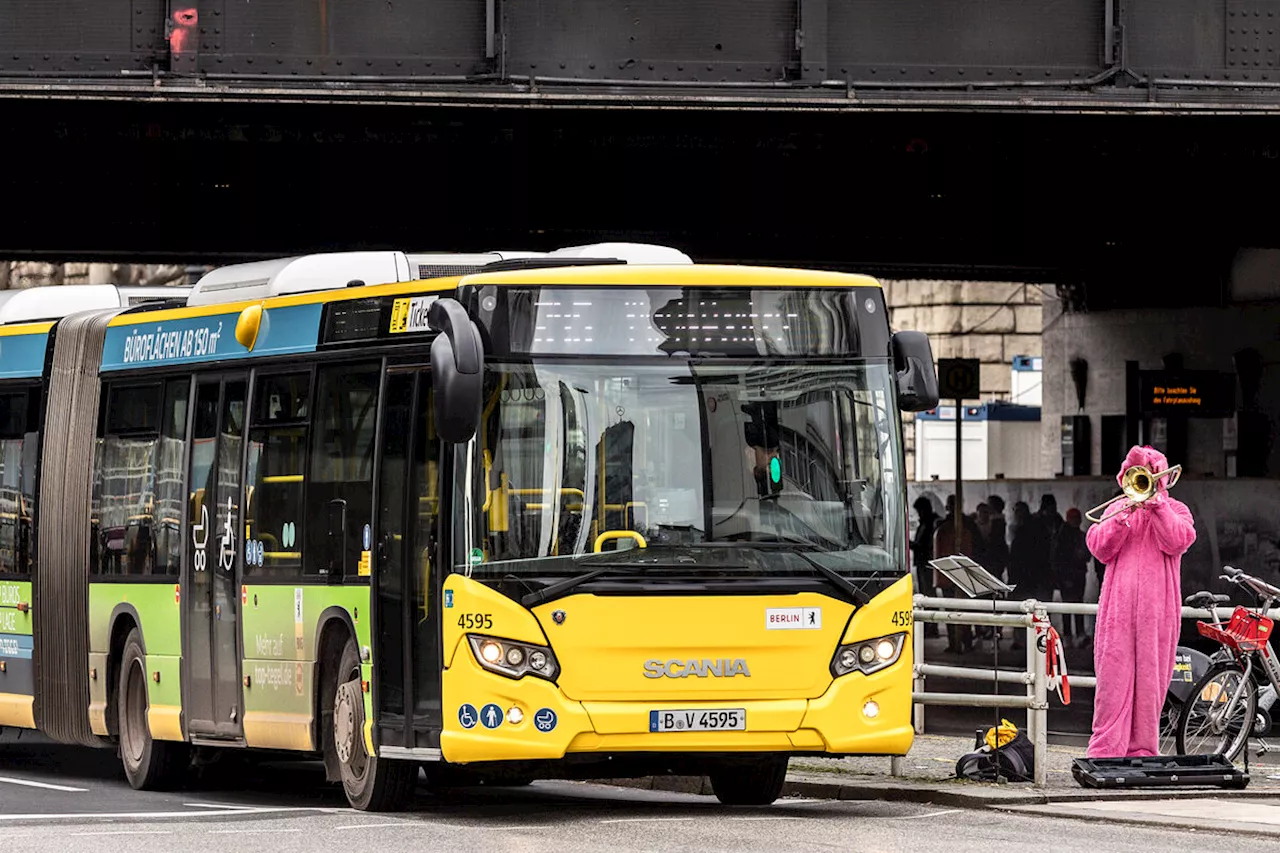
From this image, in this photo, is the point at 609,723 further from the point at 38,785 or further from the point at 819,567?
the point at 38,785

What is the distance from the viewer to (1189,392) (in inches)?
1180

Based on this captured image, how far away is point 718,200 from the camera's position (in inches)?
961

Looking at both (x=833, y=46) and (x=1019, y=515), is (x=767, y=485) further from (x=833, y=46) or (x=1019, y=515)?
(x=1019, y=515)

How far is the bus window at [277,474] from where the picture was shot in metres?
14.1

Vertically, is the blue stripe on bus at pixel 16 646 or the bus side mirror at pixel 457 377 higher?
the bus side mirror at pixel 457 377

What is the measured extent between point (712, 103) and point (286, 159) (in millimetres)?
5859

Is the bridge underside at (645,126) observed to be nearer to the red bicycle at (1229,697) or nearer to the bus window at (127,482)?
the bus window at (127,482)

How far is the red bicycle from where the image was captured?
1496cm

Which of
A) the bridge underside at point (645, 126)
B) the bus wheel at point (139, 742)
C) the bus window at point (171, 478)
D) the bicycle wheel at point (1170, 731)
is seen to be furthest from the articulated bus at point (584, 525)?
the bridge underside at point (645, 126)

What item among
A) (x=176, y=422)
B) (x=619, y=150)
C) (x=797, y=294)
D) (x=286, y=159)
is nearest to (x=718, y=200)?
(x=619, y=150)

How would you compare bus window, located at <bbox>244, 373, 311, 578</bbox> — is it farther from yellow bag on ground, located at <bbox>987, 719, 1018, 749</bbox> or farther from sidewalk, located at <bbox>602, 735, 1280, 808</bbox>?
yellow bag on ground, located at <bbox>987, 719, 1018, 749</bbox>

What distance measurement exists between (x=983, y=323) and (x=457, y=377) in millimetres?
32903

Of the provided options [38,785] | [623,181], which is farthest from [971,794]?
[623,181]

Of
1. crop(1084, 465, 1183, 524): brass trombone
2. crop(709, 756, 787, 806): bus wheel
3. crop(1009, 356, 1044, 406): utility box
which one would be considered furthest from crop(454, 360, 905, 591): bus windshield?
crop(1009, 356, 1044, 406): utility box
